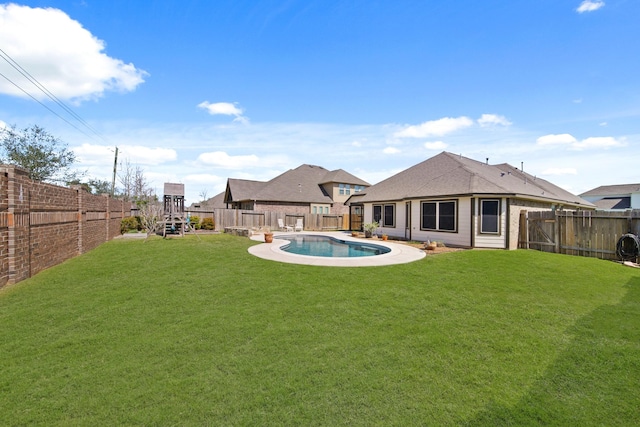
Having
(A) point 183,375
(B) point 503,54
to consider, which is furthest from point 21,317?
(B) point 503,54

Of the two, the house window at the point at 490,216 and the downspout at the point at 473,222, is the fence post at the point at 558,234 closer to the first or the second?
the house window at the point at 490,216

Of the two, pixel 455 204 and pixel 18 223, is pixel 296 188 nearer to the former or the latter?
pixel 455 204

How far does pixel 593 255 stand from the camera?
11.2m

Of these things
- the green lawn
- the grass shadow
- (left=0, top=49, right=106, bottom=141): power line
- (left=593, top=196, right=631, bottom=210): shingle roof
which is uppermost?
(left=0, top=49, right=106, bottom=141): power line

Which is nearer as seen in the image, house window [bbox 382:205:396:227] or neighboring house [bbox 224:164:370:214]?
house window [bbox 382:205:396:227]

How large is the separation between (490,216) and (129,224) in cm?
2076

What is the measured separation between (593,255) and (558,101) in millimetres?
6769

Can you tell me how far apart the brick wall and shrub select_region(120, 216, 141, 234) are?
7528 mm

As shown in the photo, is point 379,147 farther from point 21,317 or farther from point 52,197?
point 21,317

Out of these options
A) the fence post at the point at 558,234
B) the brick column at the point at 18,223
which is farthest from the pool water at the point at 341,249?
the brick column at the point at 18,223

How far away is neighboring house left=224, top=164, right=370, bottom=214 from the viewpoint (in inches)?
1129

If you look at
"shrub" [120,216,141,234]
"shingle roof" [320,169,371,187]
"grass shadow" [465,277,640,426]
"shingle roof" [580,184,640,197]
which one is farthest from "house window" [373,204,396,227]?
"shingle roof" [580,184,640,197]

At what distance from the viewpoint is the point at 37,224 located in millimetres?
6871

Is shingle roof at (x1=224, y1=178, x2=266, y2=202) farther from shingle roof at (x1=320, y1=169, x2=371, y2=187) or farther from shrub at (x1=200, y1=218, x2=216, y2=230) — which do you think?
shingle roof at (x1=320, y1=169, x2=371, y2=187)
